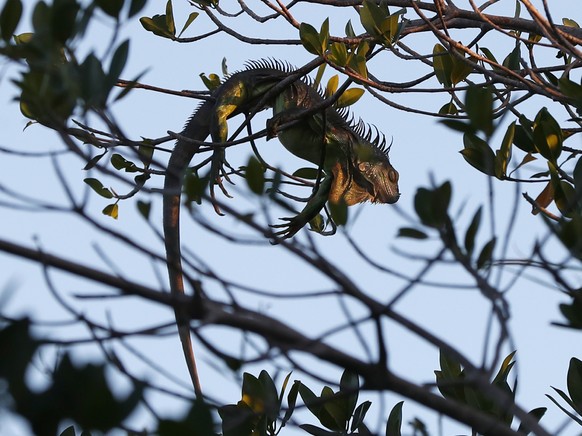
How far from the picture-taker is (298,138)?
581 centimetres

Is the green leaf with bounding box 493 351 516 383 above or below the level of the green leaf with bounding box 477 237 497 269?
above

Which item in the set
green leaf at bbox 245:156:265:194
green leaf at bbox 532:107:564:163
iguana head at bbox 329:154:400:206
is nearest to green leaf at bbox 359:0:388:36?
green leaf at bbox 532:107:564:163

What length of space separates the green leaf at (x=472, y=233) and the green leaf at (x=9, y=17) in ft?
3.55

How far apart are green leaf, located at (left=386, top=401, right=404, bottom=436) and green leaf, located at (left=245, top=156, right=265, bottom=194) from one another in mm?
1688

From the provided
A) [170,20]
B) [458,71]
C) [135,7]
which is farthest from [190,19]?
[135,7]

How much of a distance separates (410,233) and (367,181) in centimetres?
445

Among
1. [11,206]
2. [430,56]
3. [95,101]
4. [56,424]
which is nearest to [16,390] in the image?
[56,424]

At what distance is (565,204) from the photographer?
3.21 meters

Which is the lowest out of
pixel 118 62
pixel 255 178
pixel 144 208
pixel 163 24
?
pixel 144 208

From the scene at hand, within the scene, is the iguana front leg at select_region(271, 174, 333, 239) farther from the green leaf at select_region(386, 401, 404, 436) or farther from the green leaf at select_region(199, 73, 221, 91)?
the green leaf at select_region(386, 401, 404, 436)

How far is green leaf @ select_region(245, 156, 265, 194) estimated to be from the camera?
6.75 ft

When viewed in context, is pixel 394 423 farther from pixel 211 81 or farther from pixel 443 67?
pixel 211 81

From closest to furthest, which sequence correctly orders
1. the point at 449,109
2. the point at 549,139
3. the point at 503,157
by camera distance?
the point at 549,139 → the point at 503,157 → the point at 449,109

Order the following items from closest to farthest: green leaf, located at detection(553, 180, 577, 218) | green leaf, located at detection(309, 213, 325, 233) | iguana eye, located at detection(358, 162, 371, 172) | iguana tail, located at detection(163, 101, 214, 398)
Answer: green leaf, located at detection(553, 180, 577, 218) → iguana tail, located at detection(163, 101, 214, 398) → green leaf, located at detection(309, 213, 325, 233) → iguana eye, located at detection(358, 162, 371, 172)
